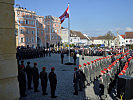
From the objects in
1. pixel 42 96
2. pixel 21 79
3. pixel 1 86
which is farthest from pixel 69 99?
pixel 1 86

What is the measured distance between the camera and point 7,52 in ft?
9.92

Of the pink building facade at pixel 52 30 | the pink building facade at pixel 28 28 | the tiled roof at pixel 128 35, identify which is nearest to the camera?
the pink building facade at pixel 28 28

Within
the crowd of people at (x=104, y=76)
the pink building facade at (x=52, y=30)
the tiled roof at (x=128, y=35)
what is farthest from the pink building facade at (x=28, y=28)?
the tiled roof at (x=128, y=35)

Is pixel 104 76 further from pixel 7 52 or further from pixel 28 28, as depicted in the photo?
pixel 28 28

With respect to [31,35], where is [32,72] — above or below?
below

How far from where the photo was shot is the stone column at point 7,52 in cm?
295

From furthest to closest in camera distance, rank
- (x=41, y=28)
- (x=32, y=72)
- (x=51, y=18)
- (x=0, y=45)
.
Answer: (x=51, y=18) < (x=41, y=28) < (x=32, y=72) < (x=0, y=45)

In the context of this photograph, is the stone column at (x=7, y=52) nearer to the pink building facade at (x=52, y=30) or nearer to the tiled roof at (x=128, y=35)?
the pink building facade at (x=52, y=30)

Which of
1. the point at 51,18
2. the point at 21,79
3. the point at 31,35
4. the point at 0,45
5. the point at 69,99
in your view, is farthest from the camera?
the point at 51,18

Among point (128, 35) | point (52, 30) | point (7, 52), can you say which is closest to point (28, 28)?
point (52, 30)

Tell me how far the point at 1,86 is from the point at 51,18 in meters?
56.0

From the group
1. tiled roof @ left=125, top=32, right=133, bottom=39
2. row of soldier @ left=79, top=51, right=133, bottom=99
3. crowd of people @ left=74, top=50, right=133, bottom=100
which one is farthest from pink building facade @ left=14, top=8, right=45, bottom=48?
tiled roof @ left=125, top=32, right=133, bottom=39

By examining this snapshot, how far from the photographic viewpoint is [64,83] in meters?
10.9

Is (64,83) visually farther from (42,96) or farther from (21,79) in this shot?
(21,79)
